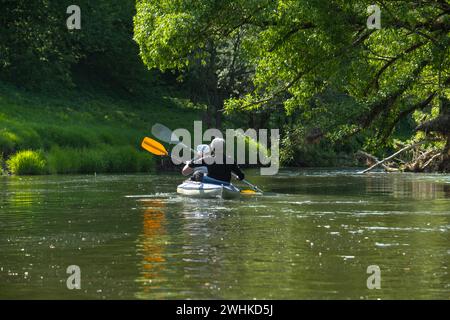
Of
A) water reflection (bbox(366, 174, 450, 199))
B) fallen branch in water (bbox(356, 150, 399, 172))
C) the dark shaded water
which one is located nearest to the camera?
the dark shaded water

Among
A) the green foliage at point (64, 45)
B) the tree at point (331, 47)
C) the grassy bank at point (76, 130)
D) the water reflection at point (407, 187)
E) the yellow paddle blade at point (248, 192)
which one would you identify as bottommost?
the water reflection at point (407, 187)

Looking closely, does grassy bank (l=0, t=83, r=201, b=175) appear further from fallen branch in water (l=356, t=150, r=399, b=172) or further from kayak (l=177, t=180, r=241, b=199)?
kayak (l=177, t=180, r=241, b=199)

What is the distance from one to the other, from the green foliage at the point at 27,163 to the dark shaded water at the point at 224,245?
10060 mm

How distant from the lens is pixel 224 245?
45.8ft

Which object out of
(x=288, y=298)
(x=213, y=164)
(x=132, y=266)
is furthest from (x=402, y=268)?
(x=213, y=164)

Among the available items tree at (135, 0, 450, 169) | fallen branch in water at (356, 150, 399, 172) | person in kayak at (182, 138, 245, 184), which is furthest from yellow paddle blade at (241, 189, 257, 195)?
fallen branch in water at (356, 150, 399, 172)

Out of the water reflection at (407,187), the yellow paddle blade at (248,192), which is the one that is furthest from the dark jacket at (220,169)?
the water reflection at (407,187)

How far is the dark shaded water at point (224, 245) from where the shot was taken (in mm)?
10398

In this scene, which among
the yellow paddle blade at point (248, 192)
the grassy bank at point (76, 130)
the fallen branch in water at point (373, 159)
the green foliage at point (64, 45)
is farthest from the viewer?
the green foliage at point (64, 45)

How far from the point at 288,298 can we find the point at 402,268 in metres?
2.40

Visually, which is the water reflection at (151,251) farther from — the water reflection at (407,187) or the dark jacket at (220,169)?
the water reflection at (407,187)

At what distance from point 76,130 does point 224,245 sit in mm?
29765

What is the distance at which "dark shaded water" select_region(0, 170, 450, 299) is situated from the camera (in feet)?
34.1
